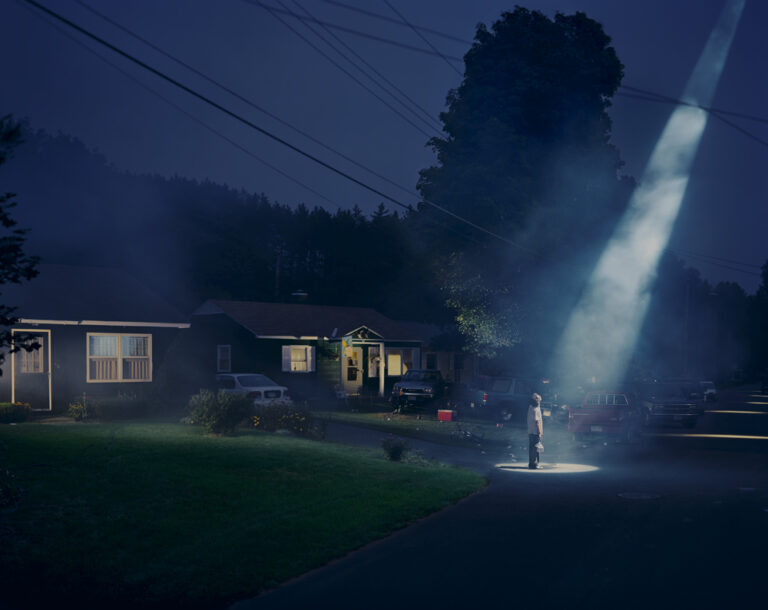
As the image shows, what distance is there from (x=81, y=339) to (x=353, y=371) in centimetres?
1865

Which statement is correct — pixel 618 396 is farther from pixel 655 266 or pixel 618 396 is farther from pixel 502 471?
pixel 655 266

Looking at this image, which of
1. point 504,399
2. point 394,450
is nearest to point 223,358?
point 504,399

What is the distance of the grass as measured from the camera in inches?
341

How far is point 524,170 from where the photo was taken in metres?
37.8

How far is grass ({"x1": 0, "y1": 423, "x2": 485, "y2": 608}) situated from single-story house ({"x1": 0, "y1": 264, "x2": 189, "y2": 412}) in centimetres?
726

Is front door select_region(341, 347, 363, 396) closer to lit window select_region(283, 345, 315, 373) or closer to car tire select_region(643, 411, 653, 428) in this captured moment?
lit window select_region(283, 345, 315, 373)

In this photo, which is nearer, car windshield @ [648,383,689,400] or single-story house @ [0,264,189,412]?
single-story house @ [0,264,189,412]

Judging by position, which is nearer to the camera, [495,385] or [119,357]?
[119,357]

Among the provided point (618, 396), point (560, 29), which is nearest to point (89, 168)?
point (560, 29)

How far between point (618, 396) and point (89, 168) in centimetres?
6742

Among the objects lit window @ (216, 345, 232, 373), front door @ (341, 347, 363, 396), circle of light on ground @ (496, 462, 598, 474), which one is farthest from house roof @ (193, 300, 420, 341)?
circle of light on ground @ (496, 462, 598, 474)

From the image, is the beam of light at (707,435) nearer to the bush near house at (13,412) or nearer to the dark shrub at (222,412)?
the dark shrub at (222,412)

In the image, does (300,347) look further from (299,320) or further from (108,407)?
(108,407)

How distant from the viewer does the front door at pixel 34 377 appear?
26.5 metres
